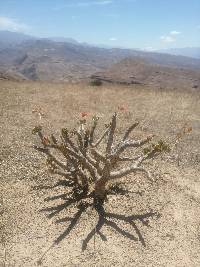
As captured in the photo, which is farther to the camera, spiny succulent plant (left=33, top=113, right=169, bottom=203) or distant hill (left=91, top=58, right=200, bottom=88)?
distant hill (left=91, top=58, right=200, bottom=88)

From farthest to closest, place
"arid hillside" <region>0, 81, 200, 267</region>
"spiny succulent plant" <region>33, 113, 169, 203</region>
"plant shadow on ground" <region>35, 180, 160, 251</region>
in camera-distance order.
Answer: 1. "spiny succulent plant" <region>33, 113, 169, 203</region>
2. "plant shadow on ground" <region>35, 180, 160, 251</region>
3. "arid hillside" <region>0, 81, 200, 267</region>

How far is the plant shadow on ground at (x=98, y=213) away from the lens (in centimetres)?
834

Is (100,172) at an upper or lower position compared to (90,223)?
upper

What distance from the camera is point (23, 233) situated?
323 inches

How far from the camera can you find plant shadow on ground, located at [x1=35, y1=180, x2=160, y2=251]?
27.3 feet

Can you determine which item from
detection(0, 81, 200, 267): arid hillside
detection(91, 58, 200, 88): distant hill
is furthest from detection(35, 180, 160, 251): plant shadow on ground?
detection(91, 58, 200, 88): distant hill

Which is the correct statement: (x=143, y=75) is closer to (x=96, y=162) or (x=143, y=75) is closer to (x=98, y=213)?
(x=96, y=162)

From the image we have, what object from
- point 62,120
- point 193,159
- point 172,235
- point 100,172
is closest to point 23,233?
point 100,172

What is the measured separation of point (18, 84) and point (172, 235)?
1542 cm

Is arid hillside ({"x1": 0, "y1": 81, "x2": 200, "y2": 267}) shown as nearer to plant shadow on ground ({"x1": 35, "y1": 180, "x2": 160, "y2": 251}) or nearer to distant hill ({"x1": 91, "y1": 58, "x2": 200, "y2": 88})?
plant shadow on ground ({"x1": 35, "y1": 180, "x2": 160, "y2": 251})

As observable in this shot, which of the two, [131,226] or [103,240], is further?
[131,226]

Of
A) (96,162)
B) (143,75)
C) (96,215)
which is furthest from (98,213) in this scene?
(143,75)

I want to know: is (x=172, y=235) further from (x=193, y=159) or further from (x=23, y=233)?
(x=193, y=159)

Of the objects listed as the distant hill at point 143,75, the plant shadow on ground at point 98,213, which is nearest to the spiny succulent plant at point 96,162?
the plant shadow on ground at point 98,213
